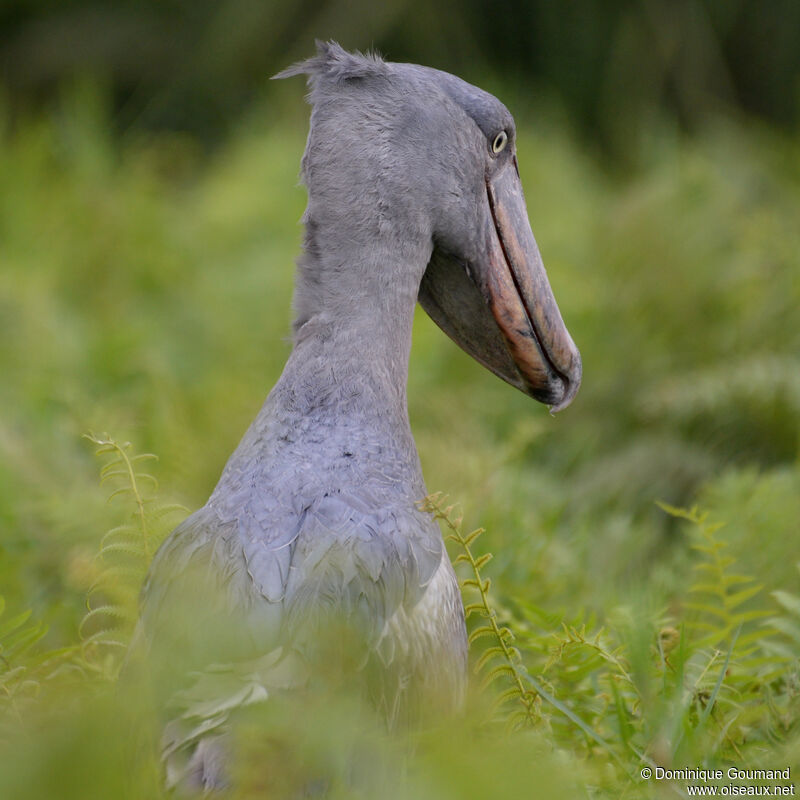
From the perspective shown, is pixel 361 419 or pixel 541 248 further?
pixel 541 248

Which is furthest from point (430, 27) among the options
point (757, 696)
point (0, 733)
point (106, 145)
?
point (0, 733)

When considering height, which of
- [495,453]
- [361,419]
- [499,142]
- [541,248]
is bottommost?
[495,453]

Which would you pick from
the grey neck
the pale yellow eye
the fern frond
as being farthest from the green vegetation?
the pale yellow eye

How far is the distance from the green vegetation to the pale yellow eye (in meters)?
0.60

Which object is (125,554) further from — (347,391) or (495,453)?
(495,453)

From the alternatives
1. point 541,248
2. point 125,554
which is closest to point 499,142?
point 125,554

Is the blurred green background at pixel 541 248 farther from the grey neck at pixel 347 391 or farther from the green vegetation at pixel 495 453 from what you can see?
the grey neck at pixel 347 391

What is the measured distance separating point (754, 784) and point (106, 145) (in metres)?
5.07

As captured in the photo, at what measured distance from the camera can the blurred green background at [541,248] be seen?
2.75 meters

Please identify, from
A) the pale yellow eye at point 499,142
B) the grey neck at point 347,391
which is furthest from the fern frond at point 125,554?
the pale yellow eye at point 499,142

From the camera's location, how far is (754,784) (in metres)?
1.60

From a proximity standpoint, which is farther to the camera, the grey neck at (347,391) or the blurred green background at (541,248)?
the blurred green background at (541,248)

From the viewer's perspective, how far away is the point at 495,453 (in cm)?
296

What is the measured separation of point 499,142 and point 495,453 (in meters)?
1.19
